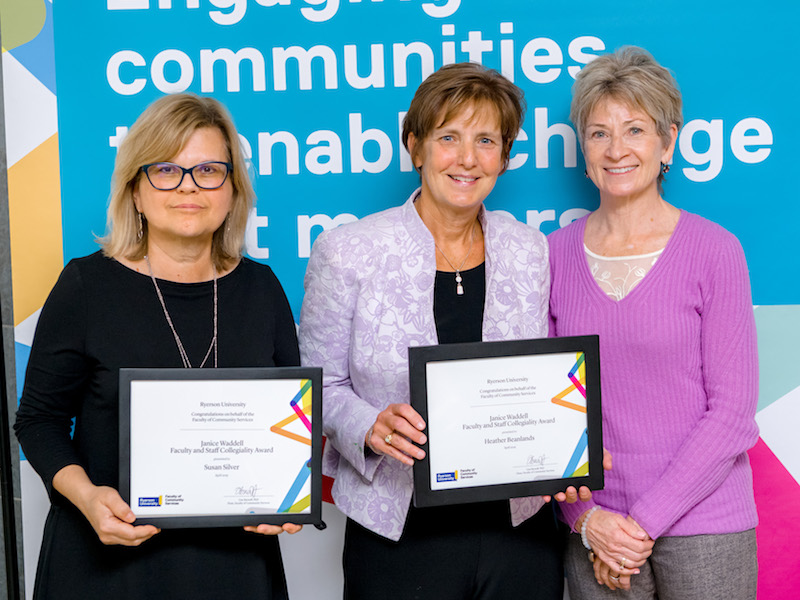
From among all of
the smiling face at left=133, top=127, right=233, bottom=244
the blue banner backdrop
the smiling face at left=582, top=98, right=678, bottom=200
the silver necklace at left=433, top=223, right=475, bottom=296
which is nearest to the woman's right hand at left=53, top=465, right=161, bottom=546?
the smiling face at left=133, top=127, right=233, bottom=244

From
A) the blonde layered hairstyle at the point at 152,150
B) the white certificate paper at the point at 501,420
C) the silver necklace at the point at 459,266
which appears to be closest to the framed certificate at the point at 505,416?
the white certificate paper at the point at 501,420

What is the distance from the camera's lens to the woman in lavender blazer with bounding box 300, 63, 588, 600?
1.78m

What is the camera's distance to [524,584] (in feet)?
5.95

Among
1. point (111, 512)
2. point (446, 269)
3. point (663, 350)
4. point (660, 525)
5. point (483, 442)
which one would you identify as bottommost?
point (660, 525)

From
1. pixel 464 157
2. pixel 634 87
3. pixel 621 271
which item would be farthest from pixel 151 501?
pixel 634 87

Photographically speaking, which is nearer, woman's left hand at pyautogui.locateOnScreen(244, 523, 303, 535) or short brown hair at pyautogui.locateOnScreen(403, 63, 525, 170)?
woman's left hand at pyautogui.locateOnScreen(244, 523, 303, 535)

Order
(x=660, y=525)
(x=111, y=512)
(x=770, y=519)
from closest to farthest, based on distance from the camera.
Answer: (x=111, y=512)
(x=660, y=525)
(x=770, y=519)

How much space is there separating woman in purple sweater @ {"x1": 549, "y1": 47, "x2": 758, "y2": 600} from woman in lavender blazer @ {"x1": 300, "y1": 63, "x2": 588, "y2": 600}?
0.18 m

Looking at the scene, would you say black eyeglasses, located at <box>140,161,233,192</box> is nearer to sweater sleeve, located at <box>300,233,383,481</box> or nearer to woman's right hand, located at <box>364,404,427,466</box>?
sweater sleeve, located at <box>300,233,383,481</box>

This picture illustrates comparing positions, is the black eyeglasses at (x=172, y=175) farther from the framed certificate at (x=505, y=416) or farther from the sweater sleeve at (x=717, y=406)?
the sweater sleeve at (x=717, y=406)

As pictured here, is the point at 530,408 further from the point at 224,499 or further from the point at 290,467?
the point at 224,499

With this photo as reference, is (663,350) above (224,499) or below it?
above

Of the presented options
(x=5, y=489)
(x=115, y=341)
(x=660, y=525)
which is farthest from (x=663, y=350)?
(x=5, y=489)

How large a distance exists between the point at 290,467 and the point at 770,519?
1762mm
